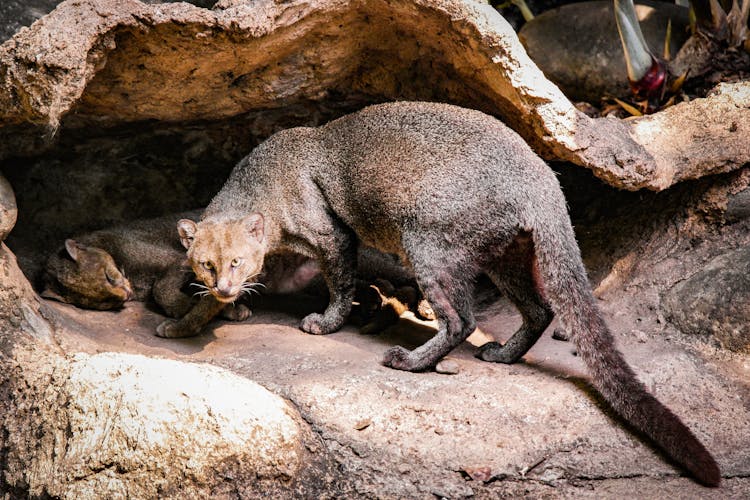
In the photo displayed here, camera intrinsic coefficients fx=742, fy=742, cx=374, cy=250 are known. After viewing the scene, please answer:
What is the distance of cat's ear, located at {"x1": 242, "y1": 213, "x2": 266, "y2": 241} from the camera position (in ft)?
14.9

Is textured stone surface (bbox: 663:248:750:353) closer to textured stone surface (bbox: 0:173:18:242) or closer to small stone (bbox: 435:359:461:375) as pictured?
small stone (bbox: 435:359:461:375)

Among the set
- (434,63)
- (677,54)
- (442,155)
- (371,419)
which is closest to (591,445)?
(371,419)

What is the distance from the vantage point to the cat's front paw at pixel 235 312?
200 inches

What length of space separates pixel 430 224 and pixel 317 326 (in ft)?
Result: 3.73

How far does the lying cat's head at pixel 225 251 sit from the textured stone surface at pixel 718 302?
8.49 feet

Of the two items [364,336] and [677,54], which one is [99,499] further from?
[677,54]

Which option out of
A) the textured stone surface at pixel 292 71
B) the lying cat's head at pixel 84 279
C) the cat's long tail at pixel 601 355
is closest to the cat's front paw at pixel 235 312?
the lying cat's head at pixel 84 279

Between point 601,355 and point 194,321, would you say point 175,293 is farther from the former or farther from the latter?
point 601,355

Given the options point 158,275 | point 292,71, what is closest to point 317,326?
point 158,275

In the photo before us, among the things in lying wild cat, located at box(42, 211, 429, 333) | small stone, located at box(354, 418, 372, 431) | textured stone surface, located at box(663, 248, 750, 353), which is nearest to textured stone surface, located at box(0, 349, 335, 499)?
small stone, located at box(354, 418, 372, 431)

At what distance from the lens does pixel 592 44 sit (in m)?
5.98

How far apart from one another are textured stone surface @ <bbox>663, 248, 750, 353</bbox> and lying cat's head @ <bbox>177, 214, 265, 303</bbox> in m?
2.59

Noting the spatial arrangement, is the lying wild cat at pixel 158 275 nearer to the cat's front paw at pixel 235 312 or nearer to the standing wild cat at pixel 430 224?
the cat's front paw at pixel 235 312

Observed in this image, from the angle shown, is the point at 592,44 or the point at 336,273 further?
the point at 592,44
